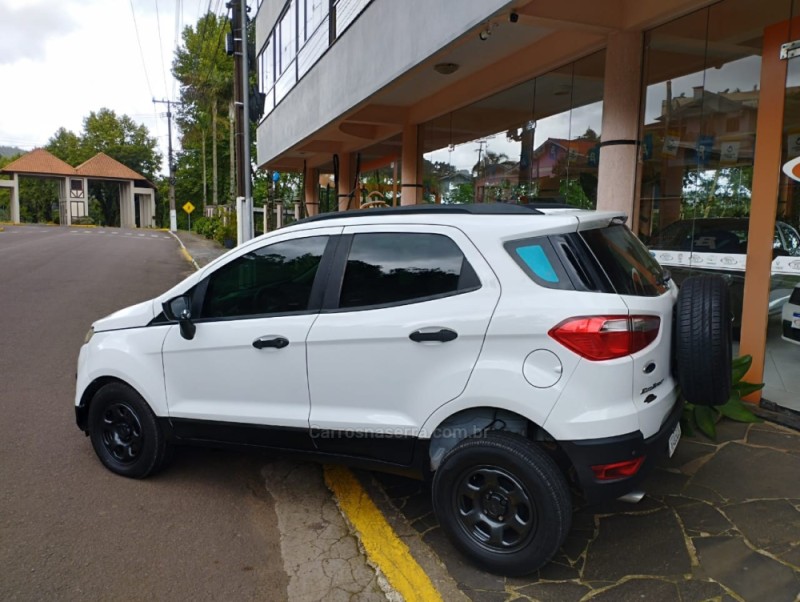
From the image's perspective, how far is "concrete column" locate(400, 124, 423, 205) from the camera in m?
10.8

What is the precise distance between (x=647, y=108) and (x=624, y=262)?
12.2 ft

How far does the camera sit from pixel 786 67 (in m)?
4.77

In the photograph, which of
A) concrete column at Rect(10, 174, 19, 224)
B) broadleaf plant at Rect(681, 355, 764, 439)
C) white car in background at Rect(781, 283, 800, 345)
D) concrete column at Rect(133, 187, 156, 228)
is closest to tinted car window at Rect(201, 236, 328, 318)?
broadleaf plant at Rect(681, 355, 764, 439)

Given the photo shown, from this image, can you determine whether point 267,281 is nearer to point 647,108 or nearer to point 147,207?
point 647,108

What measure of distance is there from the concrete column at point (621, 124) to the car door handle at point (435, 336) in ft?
11.8

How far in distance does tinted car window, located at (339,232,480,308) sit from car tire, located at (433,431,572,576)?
0.79m

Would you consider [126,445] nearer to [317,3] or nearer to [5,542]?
[5,542]

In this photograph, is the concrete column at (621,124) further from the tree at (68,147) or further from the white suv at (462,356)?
the tree at (68,147)

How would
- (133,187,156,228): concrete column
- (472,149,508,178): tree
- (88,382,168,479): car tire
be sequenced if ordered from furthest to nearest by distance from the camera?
(133,187,156,228): concrete column
(472,149,508,178): tree
(88,382,168,479): car tire

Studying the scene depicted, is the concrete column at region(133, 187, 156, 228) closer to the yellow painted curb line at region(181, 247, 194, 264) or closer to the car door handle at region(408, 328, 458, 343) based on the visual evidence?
the yellow painted curb line at region(181, 247, 194, 264)

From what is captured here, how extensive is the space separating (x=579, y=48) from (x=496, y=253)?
4.25 metres

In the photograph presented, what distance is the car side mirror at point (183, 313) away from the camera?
12.3 ft

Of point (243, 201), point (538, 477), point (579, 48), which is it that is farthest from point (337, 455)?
point (243, 201)

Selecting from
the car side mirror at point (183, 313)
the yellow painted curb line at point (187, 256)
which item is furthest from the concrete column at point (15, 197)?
the car side mirror at point (183, 313)
